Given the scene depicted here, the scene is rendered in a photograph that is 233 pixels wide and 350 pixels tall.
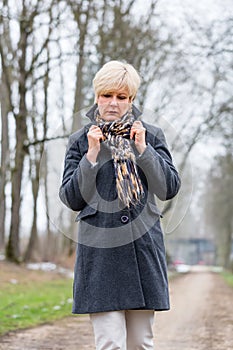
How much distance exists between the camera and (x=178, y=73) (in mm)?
26219

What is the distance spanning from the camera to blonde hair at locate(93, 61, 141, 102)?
12.6ft

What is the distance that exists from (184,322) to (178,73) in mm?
16550

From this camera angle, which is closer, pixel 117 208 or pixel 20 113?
pixel 117 208

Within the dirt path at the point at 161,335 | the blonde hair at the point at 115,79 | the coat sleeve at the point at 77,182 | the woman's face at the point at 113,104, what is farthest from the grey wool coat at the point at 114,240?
the dirt path at the point at 161,335

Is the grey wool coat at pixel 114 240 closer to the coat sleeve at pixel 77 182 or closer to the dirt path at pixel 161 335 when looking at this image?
the coat sleeve at pixel 77 182

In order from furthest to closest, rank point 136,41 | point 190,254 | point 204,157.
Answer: point 190,254, point 204,157, point 136,41

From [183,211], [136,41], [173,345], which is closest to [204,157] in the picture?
[136,41]

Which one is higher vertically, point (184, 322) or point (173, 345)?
point (173, 345)

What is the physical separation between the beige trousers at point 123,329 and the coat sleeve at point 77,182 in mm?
601

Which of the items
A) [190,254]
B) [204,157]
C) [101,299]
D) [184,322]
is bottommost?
[190,254]

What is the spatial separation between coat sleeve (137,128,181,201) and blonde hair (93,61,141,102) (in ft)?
1.07

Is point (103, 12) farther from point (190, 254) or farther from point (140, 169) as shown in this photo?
point (190, 254)

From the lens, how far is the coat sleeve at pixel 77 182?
148 inches

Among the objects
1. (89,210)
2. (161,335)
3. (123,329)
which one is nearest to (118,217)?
(89,210)
